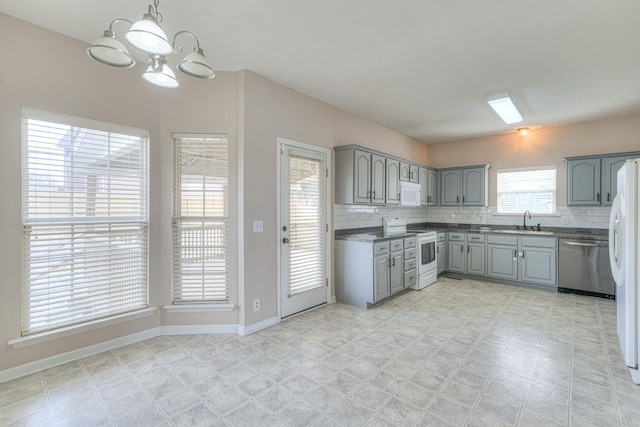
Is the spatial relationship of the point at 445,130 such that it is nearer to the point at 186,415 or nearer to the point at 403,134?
the point at 403,134

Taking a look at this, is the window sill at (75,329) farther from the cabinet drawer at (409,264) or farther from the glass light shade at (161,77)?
the cabinet drawer at (409,264)

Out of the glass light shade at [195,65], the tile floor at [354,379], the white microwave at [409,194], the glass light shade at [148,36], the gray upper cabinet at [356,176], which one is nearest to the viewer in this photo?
the glass light shade at [148,36]

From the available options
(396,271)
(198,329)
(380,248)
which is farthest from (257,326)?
(396,271)

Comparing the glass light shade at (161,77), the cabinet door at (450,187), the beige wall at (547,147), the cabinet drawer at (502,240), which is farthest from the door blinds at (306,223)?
the beige wall at (547,147)

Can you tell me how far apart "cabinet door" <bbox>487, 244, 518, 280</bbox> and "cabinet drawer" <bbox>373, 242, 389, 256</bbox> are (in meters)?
2.32

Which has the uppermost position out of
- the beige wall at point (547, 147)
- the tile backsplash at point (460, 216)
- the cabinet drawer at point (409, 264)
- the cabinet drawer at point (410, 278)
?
the beige wall at point (547, 147)

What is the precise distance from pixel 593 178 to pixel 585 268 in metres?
1.40

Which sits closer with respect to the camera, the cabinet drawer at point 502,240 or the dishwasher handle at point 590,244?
the dishwasher handle at point 590,244

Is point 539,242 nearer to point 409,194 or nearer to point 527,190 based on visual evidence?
point 527,190

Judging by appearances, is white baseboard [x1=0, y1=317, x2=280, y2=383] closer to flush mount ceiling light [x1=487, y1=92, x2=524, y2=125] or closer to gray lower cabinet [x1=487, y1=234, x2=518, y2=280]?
flush mount ceiling light [x1=487, y1=92, x2=524, y2=125]

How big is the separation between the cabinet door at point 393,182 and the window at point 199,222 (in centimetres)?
262

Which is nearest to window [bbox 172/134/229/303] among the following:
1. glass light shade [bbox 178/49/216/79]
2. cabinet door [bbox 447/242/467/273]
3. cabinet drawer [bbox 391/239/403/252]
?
glass light shade [bbox 178/49/216/79]

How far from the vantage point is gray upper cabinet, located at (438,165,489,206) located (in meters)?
5.59

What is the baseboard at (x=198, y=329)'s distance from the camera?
3033 mm
